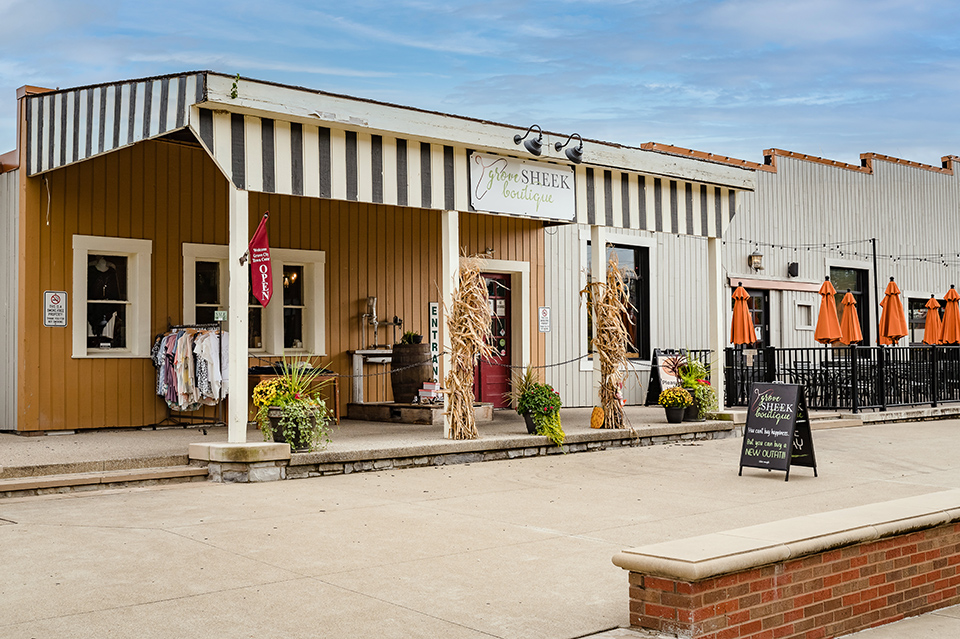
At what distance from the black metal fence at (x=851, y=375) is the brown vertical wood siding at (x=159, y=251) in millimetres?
5856

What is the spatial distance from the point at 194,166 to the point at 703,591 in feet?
32.7

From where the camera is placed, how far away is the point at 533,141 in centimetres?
1169

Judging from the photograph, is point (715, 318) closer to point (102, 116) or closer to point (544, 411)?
point (544, 411)

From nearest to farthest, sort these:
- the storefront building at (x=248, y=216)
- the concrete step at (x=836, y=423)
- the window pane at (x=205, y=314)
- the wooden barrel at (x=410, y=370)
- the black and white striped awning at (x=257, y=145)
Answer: the black and white striped awning at (x=257, y=145), the storefront building at (x=248, y=216), the window pane at (x=205, y=314), the wooden barrel at (x=410, y=370), the concrete step at (x=836, y=423)

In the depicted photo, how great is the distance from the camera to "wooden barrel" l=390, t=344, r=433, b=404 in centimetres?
1319

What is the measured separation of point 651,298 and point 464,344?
7892mm

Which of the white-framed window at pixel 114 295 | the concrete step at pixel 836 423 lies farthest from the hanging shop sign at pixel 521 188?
the concrete step at pixel 836 423

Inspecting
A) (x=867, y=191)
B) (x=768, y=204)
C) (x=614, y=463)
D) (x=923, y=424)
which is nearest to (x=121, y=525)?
(x=614, y=463)

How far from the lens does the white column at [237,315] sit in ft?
30.1

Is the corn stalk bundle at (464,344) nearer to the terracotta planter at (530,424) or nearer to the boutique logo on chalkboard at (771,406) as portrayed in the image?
the terracotta planter at (530,424)

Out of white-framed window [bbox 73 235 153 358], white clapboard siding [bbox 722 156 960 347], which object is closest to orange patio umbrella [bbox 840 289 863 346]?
white clapboard siding [bbox 722 156 960 347]

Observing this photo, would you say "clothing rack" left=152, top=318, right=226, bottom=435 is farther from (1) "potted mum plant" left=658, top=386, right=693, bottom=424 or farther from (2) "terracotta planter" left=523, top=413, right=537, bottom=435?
(1) "potted mum plant" left=658, top=386, right=693, bottom=424

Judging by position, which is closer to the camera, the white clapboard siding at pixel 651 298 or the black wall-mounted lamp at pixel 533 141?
the black wall-mounted lamp at pixel 533 141

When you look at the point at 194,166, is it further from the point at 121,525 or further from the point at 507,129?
the point at 121,525
